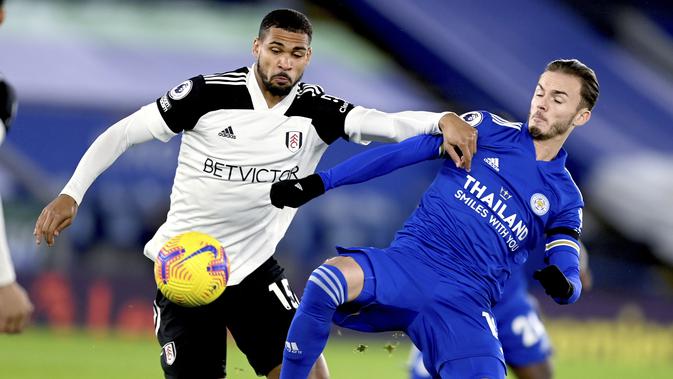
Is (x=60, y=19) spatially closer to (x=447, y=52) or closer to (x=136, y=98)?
(x=136, y=98)

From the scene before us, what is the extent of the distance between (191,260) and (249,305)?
16.7 inches

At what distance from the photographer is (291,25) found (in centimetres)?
578

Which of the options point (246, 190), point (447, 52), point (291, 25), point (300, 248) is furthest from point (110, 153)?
point (447, 52)

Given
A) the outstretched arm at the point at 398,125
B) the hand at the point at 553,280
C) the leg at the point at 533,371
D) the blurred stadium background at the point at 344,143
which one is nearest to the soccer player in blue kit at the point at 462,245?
the hand at the point at 553,280

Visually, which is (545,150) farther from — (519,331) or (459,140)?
(519,331)

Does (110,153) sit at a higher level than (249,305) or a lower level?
higher

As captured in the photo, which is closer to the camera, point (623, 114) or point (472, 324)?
point (472, 324)

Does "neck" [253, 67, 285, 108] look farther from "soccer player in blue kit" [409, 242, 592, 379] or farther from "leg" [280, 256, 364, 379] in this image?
"soccer player in blue kit" [409, 242, 592, 379]

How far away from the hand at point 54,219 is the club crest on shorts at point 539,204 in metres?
2.04

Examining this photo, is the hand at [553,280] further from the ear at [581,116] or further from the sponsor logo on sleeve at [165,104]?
the sponsor logo on sleeve at [165,104]

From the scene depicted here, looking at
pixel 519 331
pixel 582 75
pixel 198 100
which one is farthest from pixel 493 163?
pixel 519 331

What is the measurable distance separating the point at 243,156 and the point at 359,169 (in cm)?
63

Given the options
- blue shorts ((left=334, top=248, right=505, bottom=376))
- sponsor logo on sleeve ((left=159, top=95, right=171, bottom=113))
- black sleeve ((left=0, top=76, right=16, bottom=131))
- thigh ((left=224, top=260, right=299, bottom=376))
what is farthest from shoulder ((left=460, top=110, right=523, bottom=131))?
black sleeve ((left=0, top=76, right=16, bottom=131))

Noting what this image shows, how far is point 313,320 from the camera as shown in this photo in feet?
17.4
